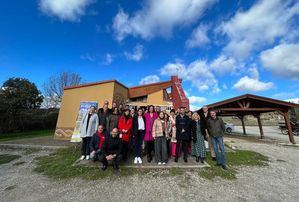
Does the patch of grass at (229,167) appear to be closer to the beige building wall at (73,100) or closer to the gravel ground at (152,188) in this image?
the gravel ground at (152,188)

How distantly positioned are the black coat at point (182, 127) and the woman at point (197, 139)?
23 cm

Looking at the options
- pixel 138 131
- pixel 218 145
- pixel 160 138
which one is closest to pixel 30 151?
pixel 138 131

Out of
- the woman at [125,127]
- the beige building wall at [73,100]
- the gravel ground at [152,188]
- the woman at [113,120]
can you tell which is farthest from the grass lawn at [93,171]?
the beige building wall at [73,100]

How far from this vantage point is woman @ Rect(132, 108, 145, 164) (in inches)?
205

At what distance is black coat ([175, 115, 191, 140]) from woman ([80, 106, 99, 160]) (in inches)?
110

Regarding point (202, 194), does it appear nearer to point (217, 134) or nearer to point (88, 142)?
point (217, 134)

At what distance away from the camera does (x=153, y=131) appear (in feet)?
17.0

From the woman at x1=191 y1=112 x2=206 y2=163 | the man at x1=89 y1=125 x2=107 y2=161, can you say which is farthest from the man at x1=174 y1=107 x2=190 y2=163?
the man at x1=89 y1=125 x2=107 y2=161

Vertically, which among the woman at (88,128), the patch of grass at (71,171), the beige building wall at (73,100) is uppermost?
the beige building wall at (73,100)

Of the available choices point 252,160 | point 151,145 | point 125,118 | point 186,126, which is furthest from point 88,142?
point 252,160

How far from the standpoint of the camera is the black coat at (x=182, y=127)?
17.2 ft

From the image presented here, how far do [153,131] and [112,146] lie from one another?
54.0 inches

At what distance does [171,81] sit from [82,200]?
469 inches

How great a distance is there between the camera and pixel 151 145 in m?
5.53
